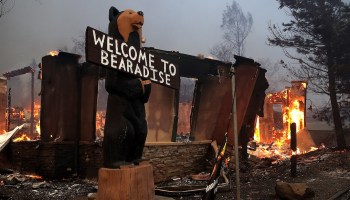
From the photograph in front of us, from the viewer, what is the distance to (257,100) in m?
13.6

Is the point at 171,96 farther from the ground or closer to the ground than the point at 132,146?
farther from the ground

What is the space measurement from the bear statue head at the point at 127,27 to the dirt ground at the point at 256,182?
4900 mm

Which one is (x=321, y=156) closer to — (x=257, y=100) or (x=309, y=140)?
(x=257, y=100)

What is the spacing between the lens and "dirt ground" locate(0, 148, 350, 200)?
8570mm

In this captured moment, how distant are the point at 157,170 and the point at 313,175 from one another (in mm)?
5061

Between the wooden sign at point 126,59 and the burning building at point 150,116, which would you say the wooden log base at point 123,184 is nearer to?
the wooden sign at point 126,59

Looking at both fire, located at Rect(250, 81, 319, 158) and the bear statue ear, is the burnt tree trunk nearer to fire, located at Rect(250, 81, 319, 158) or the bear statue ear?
fire, located at Rect(250, 81, 319, 158)

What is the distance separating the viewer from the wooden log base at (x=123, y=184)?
4.53 m

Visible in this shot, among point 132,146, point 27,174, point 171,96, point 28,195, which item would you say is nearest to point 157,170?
point 171,96

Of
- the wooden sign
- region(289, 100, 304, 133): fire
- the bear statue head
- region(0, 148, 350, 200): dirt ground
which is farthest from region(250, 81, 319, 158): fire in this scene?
the bear statue head

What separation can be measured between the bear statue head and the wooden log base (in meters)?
1.93

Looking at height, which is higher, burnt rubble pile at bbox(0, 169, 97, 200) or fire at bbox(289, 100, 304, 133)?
fire at bbox(289, 100, 304, 133)

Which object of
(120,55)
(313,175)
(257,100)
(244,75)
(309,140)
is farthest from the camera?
(309,140)

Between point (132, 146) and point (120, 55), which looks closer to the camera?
point (120, 55)
